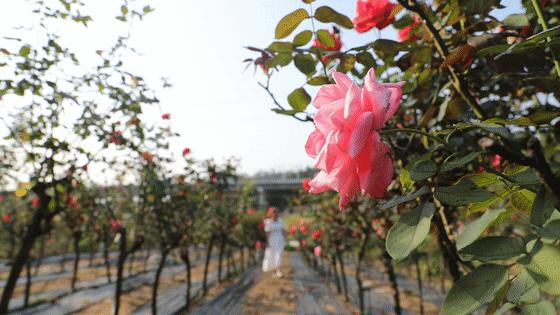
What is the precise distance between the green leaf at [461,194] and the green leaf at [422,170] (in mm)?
31

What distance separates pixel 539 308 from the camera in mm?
432

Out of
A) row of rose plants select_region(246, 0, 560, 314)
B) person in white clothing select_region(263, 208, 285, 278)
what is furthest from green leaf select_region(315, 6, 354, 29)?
person in white clothing select_region(263, 208, 285, 278)

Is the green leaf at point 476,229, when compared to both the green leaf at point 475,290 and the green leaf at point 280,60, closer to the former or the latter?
the green leaf at point 475,290

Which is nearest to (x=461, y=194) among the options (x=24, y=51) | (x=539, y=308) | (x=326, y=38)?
(x=539, y=308)

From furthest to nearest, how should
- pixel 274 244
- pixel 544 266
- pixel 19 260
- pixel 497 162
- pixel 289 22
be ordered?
pixel 274 244, pixel 19 260, pixel 497 162, pixel 289 22, pixel 544 266

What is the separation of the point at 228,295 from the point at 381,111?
290 inches

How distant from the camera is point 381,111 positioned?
47 cm

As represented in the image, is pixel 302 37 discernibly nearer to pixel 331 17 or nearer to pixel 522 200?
pixel 331 17

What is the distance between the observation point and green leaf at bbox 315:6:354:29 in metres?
0.77

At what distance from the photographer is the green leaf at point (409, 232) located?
1.43 ft

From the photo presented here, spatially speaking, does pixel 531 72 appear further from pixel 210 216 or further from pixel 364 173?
pixel 210 216

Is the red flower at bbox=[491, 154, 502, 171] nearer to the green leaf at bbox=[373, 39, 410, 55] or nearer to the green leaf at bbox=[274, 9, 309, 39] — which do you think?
the green leaf at bbox=[373, 39, 410, 55]

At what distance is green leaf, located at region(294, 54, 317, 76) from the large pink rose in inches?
15.5

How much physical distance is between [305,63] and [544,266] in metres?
0.65
